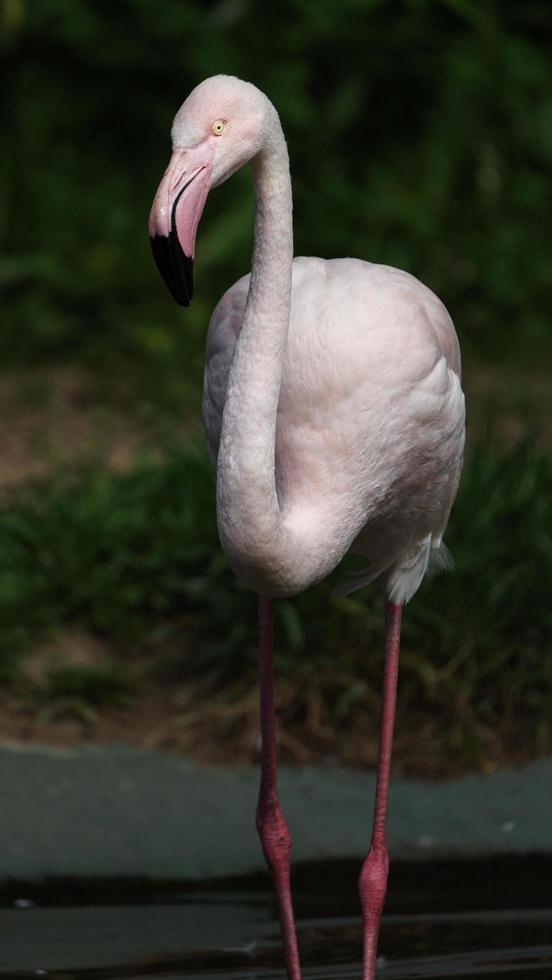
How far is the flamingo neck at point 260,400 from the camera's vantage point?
126 inches

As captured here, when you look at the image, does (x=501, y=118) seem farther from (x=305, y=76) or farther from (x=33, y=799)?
(x=33, y=799)

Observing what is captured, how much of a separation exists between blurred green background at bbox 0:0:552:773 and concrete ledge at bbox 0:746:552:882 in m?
0.14

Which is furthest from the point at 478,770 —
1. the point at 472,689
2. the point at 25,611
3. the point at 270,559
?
the point at 270,559

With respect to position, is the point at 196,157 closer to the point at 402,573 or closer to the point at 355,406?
the point at 355,406

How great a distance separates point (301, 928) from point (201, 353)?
379 centimetres

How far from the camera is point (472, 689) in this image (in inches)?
202

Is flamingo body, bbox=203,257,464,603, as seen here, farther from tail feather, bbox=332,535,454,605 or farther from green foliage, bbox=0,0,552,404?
green foliage, bbox=0,0,552,404

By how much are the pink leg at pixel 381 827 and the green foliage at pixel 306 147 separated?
3.81 m

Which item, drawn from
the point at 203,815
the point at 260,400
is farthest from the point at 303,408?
the point at 203,815

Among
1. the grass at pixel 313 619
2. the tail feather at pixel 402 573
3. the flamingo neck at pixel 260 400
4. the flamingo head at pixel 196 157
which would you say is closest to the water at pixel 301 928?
the grass at pixel 313 619

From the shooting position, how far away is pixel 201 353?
761 cm

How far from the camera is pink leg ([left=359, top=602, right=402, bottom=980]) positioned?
4.02 metres

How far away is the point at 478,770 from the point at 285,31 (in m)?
4.62

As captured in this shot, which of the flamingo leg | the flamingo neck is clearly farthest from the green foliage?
the flamingo neck
